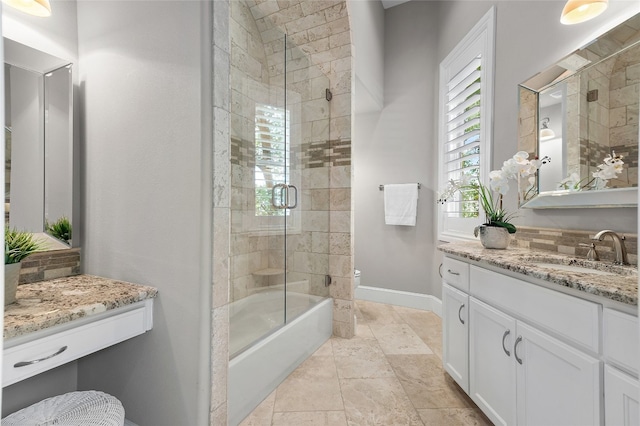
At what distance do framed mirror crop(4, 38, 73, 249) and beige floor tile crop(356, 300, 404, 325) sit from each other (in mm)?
2497

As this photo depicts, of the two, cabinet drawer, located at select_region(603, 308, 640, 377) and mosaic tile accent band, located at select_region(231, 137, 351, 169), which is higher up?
mosaic tile accent band, located at select_region(231, 137, 351, 169)

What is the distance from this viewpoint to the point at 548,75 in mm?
1733

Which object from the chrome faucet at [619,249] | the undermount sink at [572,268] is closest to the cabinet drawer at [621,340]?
the undermount sink at [572,268]

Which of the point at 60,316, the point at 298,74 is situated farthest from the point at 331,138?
the point at 60,316

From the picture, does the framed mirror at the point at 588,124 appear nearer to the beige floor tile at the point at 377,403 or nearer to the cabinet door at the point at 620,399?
the cabinet door at the point at 620,399

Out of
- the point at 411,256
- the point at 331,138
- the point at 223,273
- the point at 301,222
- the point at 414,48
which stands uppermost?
the point at 414,48

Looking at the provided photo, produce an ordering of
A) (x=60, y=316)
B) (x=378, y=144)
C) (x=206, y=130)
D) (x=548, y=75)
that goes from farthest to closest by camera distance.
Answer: (x=378, y=144) → (x=548, y=75) → (x=206, y=130) → (x=60, y=316)

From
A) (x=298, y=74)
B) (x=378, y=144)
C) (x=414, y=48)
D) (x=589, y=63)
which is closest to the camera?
(x=589, y=63)

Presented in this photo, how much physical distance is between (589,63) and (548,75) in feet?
0.74

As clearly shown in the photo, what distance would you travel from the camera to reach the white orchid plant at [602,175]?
1387mm

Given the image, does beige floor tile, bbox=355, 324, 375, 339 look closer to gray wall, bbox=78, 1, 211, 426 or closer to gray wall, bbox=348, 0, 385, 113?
gray wall, bbox=78, 1, 211, 426

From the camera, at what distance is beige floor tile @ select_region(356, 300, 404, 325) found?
2.90m

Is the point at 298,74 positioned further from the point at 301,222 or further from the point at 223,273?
the point at 223,273

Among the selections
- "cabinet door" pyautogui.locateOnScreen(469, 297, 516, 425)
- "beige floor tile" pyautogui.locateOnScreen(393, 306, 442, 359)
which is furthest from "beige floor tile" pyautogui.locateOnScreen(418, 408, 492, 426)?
"beige floor tile" pyautogui.locateOnScreen(393, 306, 442, 359)
